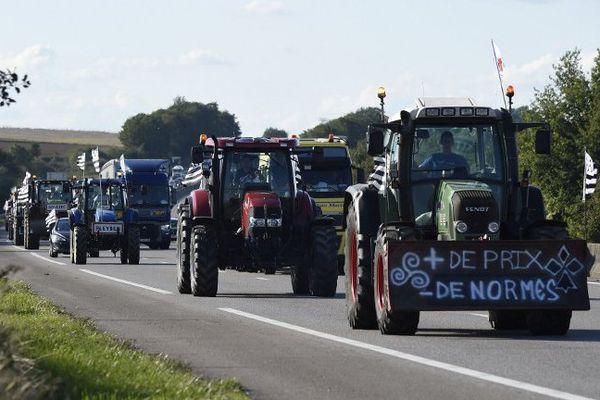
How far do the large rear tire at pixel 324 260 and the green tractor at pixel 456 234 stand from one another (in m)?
6.78

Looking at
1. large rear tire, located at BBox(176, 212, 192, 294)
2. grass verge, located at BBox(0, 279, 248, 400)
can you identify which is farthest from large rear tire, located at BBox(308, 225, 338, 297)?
grass verge, located at BBox(0, 279, 248, 400)

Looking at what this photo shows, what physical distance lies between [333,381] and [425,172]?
5.92m

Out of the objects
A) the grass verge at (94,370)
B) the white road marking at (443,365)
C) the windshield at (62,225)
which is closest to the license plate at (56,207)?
the windshield at (62,225)

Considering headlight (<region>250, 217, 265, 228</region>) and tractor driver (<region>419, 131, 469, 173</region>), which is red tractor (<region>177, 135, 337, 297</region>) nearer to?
headlight (<region>250, 217, 265, 228</region>)

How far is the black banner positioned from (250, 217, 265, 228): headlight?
32.9 ft

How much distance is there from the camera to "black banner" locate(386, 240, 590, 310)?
1797 centimetres

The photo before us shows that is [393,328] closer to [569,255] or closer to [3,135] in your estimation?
[569,255]

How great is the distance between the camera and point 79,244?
150 ft

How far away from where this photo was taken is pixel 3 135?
630ft

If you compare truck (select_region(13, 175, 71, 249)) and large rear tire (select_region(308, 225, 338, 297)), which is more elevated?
truck (select_region(13, 175, 71, 249))

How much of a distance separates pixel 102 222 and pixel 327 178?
341 inches

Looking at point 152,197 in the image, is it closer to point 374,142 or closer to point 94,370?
point 374,142

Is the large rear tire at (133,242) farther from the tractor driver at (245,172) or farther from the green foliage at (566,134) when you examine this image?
the green foliage at (566,134)

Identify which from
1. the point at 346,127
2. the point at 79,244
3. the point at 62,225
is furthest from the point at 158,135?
the point at 79,244
